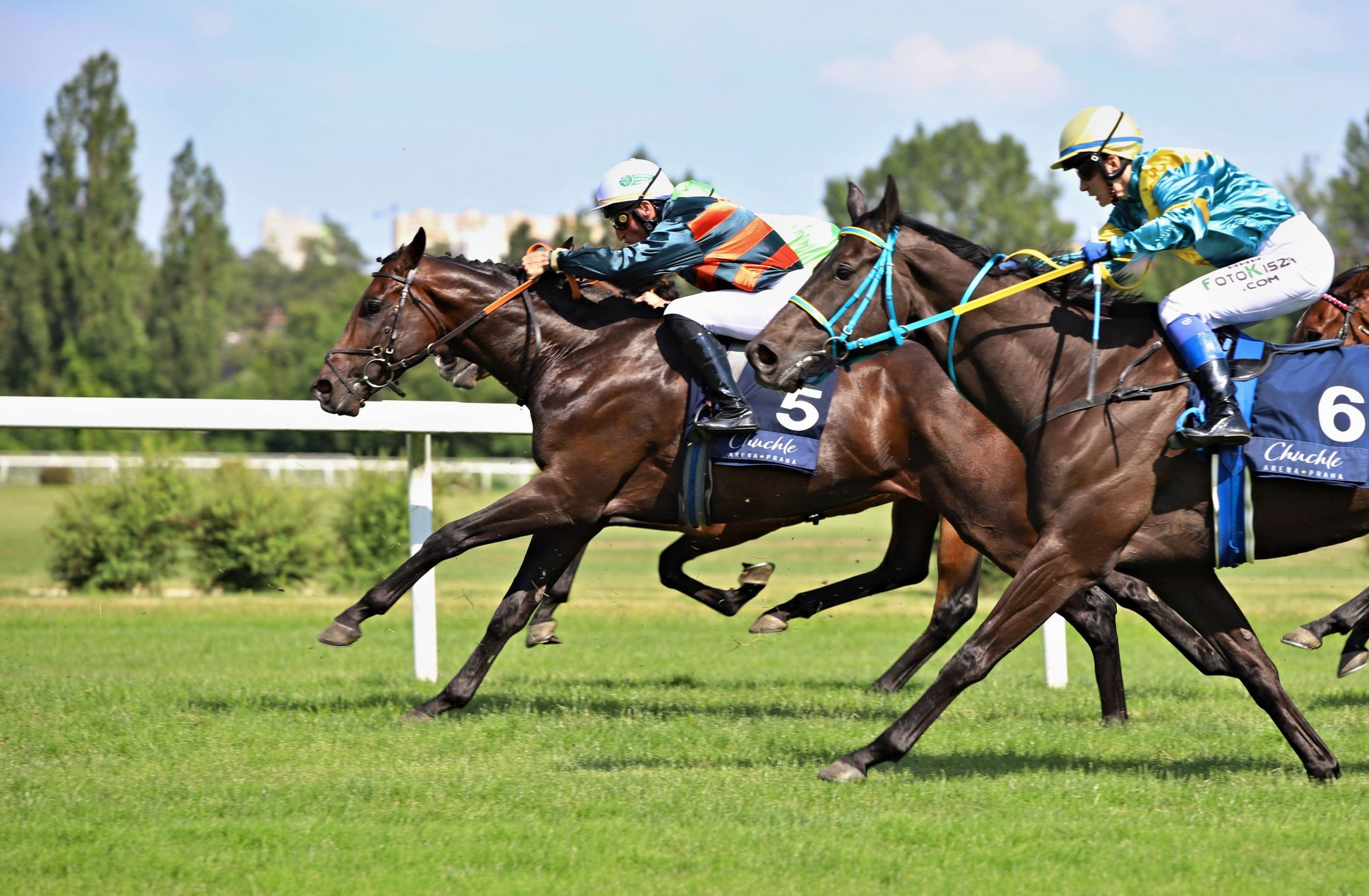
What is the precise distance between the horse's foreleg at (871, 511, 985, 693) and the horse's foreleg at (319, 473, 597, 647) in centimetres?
203

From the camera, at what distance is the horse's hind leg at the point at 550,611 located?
7.07 m

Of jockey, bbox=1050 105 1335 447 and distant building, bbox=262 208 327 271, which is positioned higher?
distant building, bbox=262 208 327 271

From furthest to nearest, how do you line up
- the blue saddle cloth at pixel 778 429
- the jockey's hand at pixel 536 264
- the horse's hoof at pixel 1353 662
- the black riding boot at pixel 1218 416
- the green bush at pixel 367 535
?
the green bush at pixel 367 535 → the jockey's hand at pixel 536 264 → the horse's hoof at pixel 1353 662 → the blue saddle cloth at pixel 778 429 → the black riding boot at pixel 1218 416

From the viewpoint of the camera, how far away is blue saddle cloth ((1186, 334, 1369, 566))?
479 centimetres

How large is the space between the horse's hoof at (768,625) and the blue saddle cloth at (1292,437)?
8.75 feet

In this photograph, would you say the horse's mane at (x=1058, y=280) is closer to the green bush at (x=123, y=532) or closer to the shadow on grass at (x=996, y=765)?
the shadow on grass at (x=996, y=765)

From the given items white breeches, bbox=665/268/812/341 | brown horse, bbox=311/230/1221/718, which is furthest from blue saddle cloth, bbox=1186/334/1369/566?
white breeches, bbox=665/268/812/341

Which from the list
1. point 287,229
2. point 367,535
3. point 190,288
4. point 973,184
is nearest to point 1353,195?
point 973,184

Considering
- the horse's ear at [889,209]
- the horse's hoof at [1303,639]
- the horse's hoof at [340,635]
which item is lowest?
the horse's hoof at [1303,639]

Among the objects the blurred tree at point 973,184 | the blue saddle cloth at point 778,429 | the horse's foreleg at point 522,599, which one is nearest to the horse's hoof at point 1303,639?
the blue saddle cloth at point 778,429

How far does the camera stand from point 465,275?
21.7ft

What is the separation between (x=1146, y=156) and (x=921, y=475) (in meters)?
1.80

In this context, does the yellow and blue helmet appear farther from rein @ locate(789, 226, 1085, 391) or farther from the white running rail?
the white running rail

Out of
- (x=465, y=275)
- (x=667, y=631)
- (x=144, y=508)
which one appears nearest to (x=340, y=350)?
(x=465, y=275)
